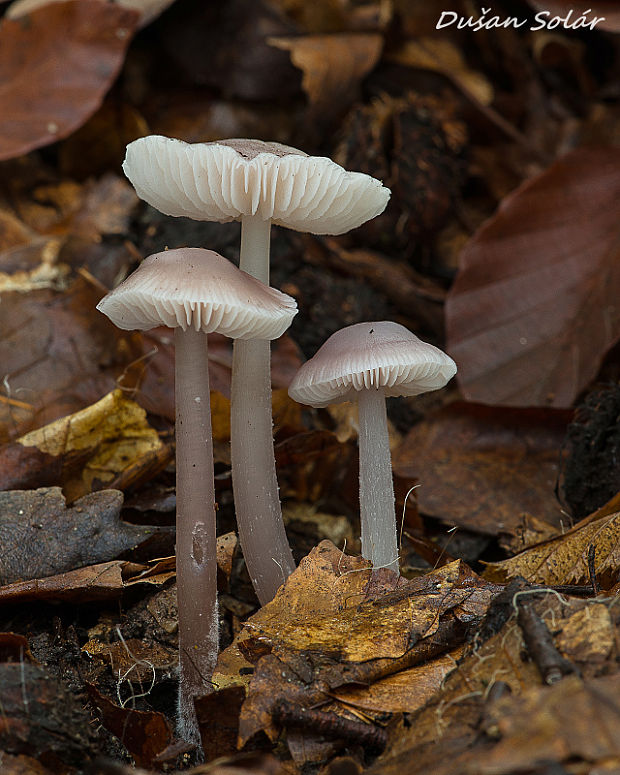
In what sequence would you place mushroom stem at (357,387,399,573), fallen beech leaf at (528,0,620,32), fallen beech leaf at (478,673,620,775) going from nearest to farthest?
1. fallen beech leaf at (478,673,620,775)
2. mushroom stem at (357,387,399,573)
3. fallen beech leaf at (528,0,620,32)

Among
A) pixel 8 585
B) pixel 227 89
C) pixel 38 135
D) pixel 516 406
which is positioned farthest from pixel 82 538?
pixel 227 89

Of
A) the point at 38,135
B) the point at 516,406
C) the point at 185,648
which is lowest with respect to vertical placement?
the point at 185,648

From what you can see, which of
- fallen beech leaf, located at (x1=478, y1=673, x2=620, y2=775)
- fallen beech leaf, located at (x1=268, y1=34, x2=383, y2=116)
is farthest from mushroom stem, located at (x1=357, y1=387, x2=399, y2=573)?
fallen beech leaf, located at (x1=268, y1=34, x2=383, y2=116)

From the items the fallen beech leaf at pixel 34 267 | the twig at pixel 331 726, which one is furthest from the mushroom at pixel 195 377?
the fallen beech leaf at pixel 34 267

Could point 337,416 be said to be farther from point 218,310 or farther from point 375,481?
point 218,310

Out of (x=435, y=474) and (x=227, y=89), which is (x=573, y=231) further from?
(x=227, y=89)

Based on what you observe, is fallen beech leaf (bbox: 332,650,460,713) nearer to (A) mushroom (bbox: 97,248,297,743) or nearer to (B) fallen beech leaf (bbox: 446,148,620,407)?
(A) mushroom (bbox: 97,248,297,743)
